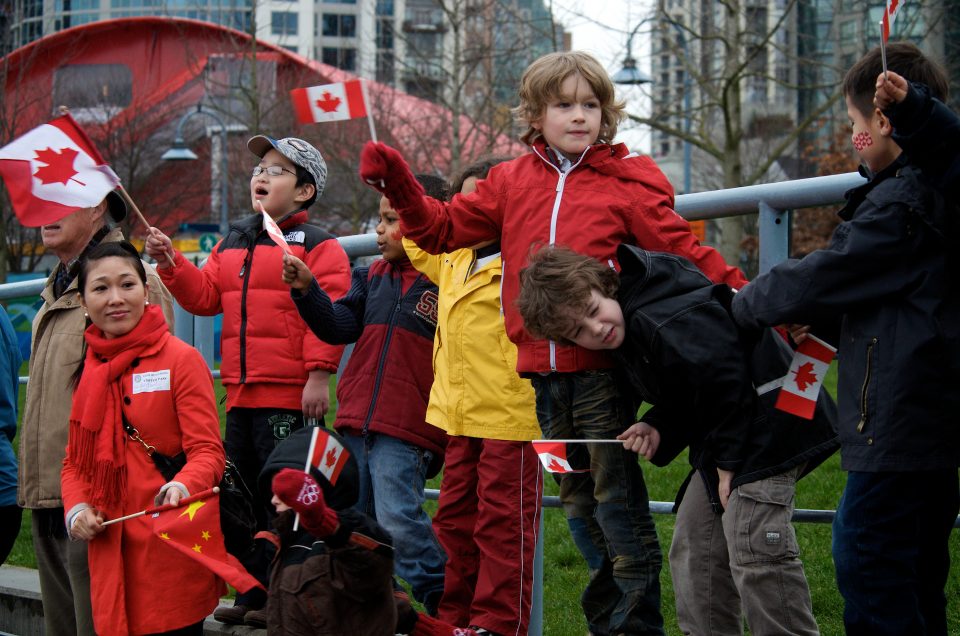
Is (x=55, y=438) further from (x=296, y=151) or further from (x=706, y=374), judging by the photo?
(x=706, y=374)

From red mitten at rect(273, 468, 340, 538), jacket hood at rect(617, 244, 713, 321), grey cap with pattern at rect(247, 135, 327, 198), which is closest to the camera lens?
red mitten at rect(273, 468, 340, 538)

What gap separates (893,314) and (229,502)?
2.26m

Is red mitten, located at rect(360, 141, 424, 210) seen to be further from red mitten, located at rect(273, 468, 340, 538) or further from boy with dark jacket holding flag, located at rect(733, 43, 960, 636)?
boy with dark jacket holding flag, located at rect(733, 43, 960, 636)

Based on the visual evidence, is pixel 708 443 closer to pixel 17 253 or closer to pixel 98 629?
pixel 98 629

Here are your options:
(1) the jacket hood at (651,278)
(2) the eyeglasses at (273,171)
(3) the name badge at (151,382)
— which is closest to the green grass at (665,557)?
(1) the jacket hood at (651,278)

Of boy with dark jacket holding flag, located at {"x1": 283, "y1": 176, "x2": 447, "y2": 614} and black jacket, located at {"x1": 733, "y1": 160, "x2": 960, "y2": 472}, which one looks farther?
boy with dark jacket holding flag, located at {"x1": 283, "y1": 176, "x2": 447, "y2": 614}

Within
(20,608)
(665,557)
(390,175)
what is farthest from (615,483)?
(20,608)

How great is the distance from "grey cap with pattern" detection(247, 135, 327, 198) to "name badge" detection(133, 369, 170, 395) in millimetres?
1156

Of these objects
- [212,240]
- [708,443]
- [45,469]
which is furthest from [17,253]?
[708,443]

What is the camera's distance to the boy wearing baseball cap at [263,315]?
470 cm

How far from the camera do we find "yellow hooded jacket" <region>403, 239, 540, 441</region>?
4.16 m

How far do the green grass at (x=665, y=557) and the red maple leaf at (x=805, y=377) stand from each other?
1.39 m

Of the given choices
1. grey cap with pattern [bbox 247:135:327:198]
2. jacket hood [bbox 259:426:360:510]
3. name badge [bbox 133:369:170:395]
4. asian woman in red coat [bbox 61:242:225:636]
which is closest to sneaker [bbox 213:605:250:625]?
asian woman in red coat [bbox 61:242:225:636]

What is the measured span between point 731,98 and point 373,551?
58.7 feet
